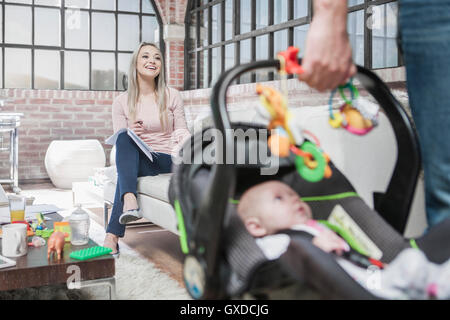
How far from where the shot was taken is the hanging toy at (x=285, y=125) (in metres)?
0.55

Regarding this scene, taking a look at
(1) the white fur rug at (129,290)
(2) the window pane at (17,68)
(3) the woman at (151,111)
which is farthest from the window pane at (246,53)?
(1) the white fur rug at (129,290)

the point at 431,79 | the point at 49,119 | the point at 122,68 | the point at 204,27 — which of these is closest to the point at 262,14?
the point at 204,27

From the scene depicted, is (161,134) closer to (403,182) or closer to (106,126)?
(403,182)

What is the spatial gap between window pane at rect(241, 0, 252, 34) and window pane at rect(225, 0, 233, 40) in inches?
9.8

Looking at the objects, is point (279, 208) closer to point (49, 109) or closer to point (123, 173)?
point (123, 173)

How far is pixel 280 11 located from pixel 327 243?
4.02 metres

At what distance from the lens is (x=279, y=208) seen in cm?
62

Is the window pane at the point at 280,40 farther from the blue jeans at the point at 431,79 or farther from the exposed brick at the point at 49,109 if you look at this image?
the blue jeans at the point at 431,79

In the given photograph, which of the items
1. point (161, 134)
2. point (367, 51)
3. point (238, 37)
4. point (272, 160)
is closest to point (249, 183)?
point (272, 160)

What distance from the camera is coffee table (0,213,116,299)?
155cm

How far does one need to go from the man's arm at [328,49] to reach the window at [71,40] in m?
5.81

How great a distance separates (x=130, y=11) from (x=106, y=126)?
1.49 meters

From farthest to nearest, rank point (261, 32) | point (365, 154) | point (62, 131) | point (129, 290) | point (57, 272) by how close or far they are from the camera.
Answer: point (62, 131) < point (261, 32) < point (129, 290) < point (57, 272) < point (365, 154)

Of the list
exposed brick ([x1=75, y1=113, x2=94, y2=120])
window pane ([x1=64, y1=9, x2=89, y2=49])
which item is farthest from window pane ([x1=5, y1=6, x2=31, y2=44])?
exposed brick ([x1=75, y1=113, x2=94, y2=120])
